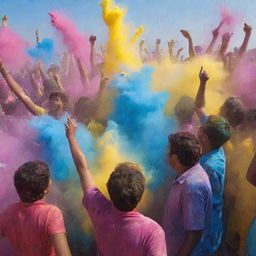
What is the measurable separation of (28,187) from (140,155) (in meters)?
1.42

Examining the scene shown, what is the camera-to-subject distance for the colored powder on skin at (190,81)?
403 centimetres

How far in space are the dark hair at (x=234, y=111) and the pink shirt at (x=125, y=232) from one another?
1.90 metres

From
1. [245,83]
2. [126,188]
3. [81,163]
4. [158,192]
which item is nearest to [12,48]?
[245,83]

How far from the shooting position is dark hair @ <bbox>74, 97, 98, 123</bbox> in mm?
3891

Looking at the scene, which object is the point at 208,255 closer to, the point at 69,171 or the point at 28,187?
the point at 69,171

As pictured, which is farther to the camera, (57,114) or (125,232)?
(57,114)

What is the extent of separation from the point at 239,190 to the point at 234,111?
762 mm

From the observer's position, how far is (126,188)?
1885mm

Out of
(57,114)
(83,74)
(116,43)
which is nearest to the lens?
(57,114)

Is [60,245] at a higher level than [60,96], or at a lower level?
lower

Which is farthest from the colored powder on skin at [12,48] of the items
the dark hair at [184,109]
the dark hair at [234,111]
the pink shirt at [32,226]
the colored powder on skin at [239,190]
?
the pink shirt at [32,226]

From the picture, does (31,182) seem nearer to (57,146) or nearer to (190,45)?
(57,146)

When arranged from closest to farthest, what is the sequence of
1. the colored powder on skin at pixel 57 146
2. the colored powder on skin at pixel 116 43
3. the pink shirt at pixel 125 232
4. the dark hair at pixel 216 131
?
the pink shirt at pixel 125 232
the dark hair at pixel 216 131
the colored powder on skin at pixel 57 146
the colored powder on skin at pixel 116 43

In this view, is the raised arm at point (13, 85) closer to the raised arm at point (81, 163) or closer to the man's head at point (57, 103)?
the man's head at point (57, 103)
